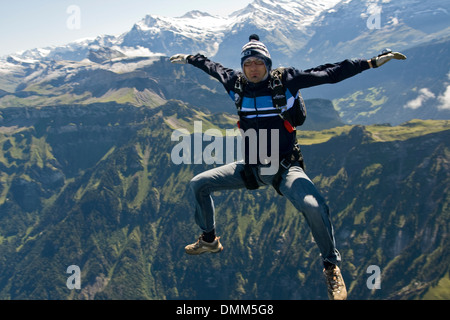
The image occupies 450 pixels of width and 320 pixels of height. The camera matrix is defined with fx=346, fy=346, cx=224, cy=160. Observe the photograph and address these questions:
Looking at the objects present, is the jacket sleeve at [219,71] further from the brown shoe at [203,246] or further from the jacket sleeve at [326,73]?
the brown shoe at [203,246]

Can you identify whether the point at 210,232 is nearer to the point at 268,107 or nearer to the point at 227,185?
the point at 227,185

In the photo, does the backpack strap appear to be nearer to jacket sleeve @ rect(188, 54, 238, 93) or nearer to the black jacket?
the black jacket

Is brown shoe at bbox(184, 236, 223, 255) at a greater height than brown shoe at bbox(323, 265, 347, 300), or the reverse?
brown shoe at bbox(184, 236, 223, 255)

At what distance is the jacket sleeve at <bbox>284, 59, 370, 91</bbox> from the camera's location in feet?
35.8

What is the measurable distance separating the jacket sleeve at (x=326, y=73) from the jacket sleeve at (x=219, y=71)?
7.60ft

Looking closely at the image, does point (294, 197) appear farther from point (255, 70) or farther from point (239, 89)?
point (255, 70)

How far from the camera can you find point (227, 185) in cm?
1283

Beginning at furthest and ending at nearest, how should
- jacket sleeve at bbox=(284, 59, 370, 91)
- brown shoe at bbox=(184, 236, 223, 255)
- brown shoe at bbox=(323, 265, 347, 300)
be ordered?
1. brown shoe at bbox=(184, 236, 223, 255)
2. jacket sleeve at bbox=(284, 59, 370, 91)
3. brown shoe at bbox=(323, 265, 347, 300)

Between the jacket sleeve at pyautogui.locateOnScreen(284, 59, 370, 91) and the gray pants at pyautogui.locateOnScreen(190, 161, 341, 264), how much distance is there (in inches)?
114

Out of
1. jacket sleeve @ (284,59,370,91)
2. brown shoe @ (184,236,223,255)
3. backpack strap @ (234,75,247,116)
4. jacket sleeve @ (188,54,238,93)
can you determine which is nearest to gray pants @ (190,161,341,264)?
brown shoe @ (184,236,223,255)

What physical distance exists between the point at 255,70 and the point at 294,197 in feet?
14.8

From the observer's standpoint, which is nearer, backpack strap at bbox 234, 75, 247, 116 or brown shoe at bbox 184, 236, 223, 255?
backpack strap at bbox 234, 75, 247, 116
